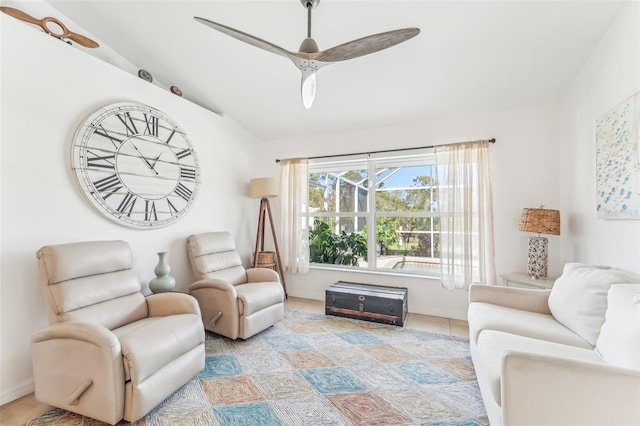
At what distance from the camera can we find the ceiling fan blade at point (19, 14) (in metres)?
A: 1.89

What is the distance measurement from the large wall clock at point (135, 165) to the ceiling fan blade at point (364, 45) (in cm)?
197

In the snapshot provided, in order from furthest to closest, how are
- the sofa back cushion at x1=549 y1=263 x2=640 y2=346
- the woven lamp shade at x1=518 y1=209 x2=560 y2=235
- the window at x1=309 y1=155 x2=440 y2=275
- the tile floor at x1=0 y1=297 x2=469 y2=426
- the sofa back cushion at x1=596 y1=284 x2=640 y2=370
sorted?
the window at x1=309 y1=155 x2=440 y2=275 → the woven lamp shade at x1=518 y1=209 x2=560 y2=235 → the tile floor at x1=0 y1=297 x2=469 y2=426 → the sofa back cushion at x1=549 y1=263 x2=640 y2=346 → the sofa back cushion at x1=596 y1=284 x2=640 y2=370

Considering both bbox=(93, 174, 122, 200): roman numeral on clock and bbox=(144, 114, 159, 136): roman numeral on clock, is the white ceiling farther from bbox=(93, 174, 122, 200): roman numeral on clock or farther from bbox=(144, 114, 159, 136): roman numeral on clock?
bbox=(93, 174, 122, 200): roman numeral on clock

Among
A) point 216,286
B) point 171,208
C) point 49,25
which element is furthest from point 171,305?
point 49,25

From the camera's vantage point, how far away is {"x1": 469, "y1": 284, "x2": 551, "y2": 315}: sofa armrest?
210cm

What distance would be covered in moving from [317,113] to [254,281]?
2167mm

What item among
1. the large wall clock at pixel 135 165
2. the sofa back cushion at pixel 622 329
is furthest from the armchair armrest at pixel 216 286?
the sofa back cushion at pixel 622 329

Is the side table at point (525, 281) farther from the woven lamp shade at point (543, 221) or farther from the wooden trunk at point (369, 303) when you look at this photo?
the wooden trunk at point (369, 303)

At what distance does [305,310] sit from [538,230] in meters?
2.59

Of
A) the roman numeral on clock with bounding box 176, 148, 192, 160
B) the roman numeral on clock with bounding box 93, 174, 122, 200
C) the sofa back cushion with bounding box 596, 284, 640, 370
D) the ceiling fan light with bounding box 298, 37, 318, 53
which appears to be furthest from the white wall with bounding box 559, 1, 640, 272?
the roman numeral on clock with bounding box 93, 174, 122, 200

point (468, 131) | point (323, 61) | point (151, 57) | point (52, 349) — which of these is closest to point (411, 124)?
point (468, 131)

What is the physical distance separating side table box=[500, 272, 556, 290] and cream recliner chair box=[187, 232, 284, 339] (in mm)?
2272

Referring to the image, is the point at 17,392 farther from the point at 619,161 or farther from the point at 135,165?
the point at 619,161

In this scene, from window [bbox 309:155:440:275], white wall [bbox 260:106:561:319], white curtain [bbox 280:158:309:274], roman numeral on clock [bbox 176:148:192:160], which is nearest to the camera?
white wall [bbox 260:106:561:319]
